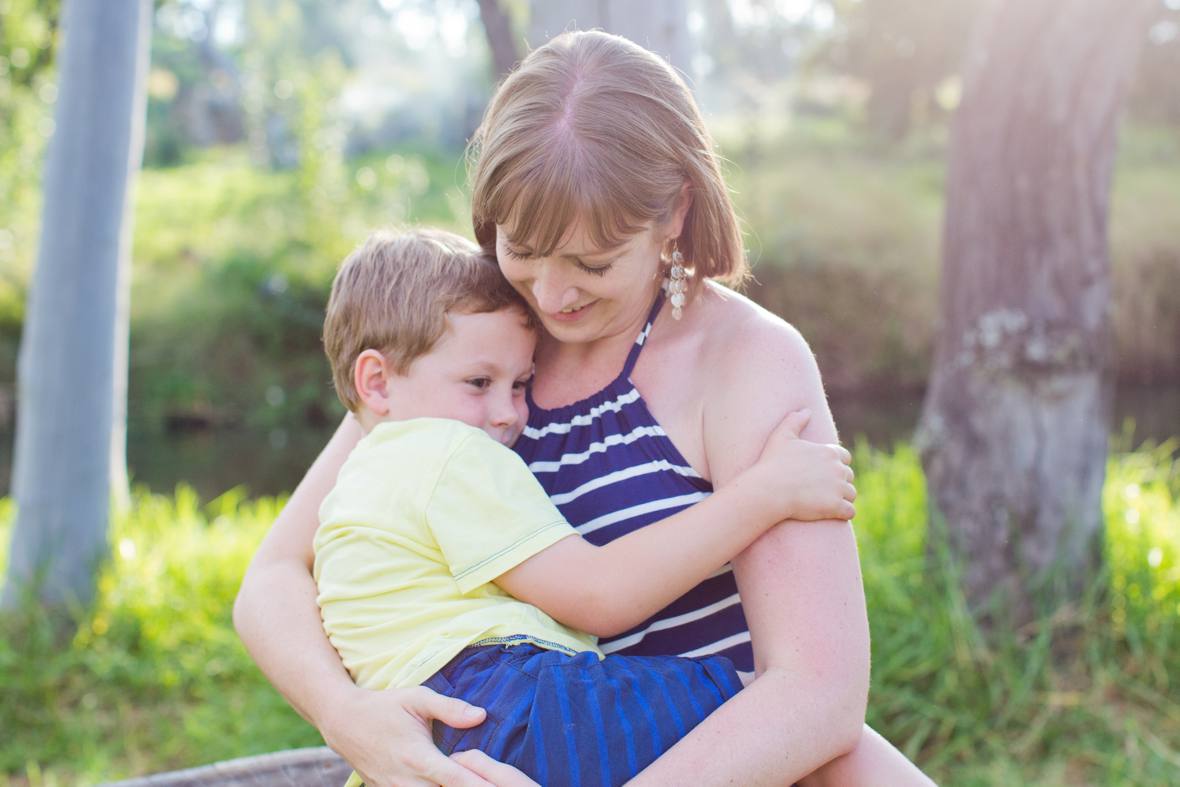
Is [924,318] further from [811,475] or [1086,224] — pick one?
[811,475]

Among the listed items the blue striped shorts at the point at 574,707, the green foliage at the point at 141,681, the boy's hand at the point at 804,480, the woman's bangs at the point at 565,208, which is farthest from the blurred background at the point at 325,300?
the blue striped shorts at the point at 574,707

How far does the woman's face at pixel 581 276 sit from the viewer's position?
4.97ft

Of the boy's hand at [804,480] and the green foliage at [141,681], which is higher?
the boy's hand at [804,480]

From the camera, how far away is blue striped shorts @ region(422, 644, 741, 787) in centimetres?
133

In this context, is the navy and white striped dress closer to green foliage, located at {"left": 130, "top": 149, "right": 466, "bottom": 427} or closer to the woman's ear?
the woman's ear

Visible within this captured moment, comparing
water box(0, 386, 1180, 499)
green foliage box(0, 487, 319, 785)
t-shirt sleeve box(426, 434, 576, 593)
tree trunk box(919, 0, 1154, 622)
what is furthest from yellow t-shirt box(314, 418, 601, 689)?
water box(0, 386, 1180, 499)

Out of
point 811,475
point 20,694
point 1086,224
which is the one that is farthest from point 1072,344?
point 20,694

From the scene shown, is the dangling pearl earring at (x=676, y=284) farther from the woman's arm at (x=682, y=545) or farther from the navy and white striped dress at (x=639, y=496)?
the woman's arm at (x=682, y=545)

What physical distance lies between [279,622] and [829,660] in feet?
2.46

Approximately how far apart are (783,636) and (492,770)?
1.21ft

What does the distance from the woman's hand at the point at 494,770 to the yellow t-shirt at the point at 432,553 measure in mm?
126

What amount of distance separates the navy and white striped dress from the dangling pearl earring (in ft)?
0.33

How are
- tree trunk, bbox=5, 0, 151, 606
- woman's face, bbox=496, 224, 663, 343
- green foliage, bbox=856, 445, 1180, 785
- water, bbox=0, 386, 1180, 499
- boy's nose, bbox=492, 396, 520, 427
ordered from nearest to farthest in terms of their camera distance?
woman's face, bbox=496, 224, 663, 343 → boy's nose, bbox=492, 396, 520, 427 → green foliage, bbox=856, 445, 1180, 785 → tree trunk, bbox=5, 0, 151, 606 → water, bbox=0, 386, 1180, 499

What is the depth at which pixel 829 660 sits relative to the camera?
1.35 metres
